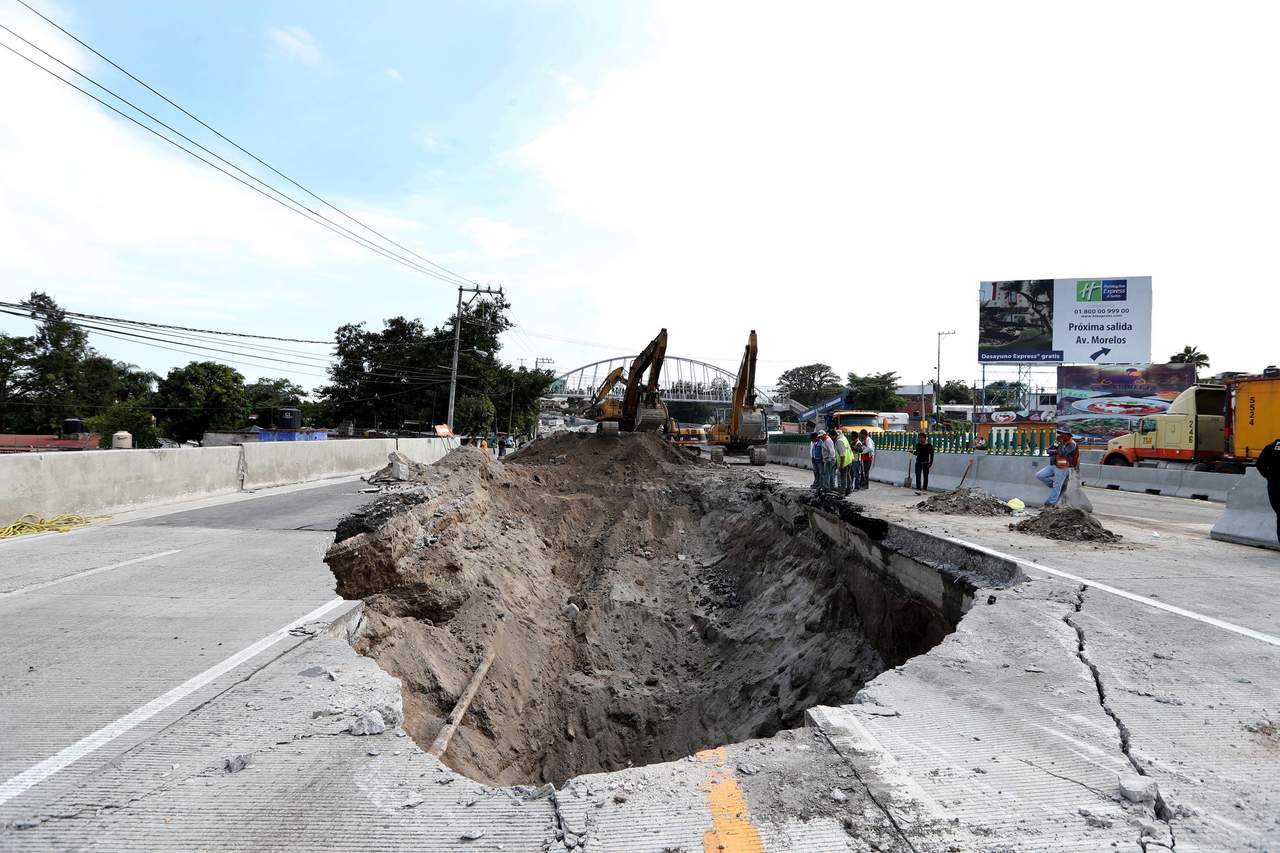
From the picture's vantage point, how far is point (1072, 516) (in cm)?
920

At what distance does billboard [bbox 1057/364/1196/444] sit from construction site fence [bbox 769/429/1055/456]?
74.8ft

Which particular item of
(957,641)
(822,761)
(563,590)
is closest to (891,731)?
(822,761)

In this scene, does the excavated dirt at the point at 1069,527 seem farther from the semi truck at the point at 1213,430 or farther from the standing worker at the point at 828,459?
the semi truck at the point at 1213,430

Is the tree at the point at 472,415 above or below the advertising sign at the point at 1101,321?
below

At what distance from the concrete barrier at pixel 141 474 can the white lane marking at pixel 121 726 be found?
8.34 meters

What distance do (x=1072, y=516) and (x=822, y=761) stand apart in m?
7.96

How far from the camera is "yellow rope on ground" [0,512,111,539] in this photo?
9.41 metres

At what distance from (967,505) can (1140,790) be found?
10.2 metres

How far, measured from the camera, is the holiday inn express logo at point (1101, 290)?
3791 cm

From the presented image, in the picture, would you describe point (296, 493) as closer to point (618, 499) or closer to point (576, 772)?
point (618, 499)

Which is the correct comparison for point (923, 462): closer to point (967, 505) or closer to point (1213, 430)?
point (967, 505)

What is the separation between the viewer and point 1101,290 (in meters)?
38.4

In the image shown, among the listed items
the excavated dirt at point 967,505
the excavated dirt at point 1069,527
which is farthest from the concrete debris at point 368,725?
the excavated dirt at point 967,505

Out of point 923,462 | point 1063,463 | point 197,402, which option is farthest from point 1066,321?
point 197,402
